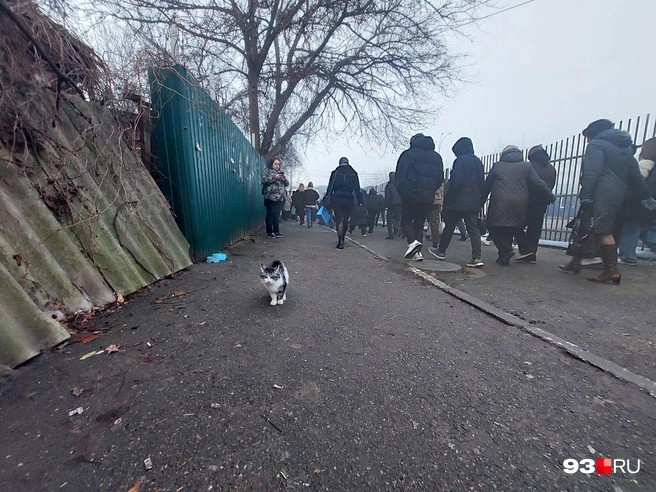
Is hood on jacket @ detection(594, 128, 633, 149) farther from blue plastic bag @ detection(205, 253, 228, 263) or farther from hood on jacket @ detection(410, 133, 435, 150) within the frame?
blue plastic bag @ detection(205, 253, 228, 263)

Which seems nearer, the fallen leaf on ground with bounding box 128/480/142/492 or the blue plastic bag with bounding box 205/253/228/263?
the fallen leaf on ground with bounding box 128/480/142/492

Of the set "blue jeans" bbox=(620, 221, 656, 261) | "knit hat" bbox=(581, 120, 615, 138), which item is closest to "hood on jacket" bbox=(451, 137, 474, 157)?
"knit hat" bbox=(581, 120, 615, 138)

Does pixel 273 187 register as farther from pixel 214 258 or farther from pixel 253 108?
pixel 253 108

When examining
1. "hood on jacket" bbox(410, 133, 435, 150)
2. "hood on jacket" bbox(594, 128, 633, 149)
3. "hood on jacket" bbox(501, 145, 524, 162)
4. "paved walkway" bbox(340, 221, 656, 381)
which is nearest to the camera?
"paved walkway" bbox(340, 221, 656, 381)

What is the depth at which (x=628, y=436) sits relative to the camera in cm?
125

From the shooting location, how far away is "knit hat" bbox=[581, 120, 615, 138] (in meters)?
3.83

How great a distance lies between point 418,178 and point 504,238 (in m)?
1.67

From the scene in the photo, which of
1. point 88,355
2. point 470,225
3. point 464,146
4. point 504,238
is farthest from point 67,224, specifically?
point 504,238

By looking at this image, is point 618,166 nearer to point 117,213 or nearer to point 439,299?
point 439,299

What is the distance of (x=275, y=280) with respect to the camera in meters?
2.65

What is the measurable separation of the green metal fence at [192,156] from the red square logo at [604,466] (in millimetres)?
4285

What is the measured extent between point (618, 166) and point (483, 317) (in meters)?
2.86

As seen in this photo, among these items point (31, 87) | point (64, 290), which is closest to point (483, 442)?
point (64, 290)

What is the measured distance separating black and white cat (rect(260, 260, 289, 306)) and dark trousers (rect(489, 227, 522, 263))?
3671 millimetres
